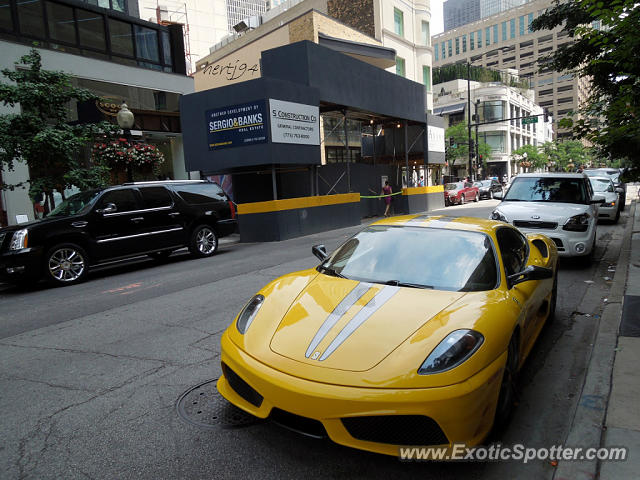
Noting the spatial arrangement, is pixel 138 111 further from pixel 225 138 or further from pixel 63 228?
pixel 63 228

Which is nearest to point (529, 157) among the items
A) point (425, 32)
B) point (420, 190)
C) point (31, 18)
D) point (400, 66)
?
point (425, 32)

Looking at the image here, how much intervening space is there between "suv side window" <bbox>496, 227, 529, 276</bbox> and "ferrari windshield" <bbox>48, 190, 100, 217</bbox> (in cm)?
835

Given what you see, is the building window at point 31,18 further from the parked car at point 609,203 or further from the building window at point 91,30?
the parked car at point 609,203

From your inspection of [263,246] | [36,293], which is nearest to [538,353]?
[36,293]

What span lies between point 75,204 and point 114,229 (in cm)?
95

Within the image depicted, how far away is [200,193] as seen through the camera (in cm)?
1141

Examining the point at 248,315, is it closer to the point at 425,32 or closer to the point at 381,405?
the point at 381,405

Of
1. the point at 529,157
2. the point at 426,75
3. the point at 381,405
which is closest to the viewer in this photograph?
the point at 381,405

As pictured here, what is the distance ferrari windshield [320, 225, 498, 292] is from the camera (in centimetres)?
345

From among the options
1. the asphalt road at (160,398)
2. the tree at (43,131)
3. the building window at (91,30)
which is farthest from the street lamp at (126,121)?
the building window at (91,30)

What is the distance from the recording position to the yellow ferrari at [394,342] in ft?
7.73

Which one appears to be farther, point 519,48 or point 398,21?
point 519,48

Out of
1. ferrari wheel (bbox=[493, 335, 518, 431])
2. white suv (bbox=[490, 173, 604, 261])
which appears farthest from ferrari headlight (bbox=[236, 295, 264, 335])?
white suv (bbox=[490, 173, 604, 261])

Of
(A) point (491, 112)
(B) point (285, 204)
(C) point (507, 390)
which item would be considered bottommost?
(C) point (507, 390)
